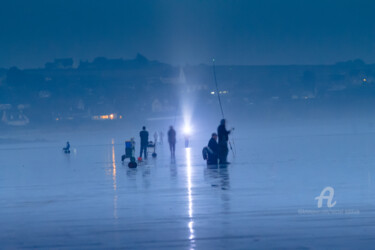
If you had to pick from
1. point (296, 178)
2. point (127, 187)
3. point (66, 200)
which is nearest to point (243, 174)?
point (296, 178)

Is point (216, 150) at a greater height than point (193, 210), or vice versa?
point (216, 150)

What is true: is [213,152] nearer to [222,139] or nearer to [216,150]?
[216,150]

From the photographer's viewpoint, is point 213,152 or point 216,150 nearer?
point 213,152

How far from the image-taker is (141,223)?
11422mm

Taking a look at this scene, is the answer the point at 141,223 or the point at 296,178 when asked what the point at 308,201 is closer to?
the point at 141,223
